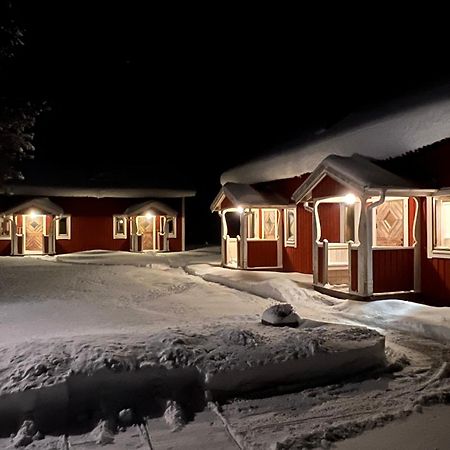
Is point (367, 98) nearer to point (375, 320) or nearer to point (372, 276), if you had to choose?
point (372, 276)

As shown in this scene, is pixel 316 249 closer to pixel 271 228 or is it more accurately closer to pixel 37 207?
pixel 271 228

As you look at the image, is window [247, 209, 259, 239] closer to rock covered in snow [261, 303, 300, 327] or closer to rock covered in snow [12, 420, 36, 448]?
rock covered in snow [261, 303, 300, 327]

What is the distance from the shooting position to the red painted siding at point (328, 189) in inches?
476

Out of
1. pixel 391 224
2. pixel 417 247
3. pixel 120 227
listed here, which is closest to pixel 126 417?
pixel 417 247

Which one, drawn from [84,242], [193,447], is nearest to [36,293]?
[193,447]

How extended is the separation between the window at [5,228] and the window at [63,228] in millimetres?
2470

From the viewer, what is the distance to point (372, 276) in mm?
11477

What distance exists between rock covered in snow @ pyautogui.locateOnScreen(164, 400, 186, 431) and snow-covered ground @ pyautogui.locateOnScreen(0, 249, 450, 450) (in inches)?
3.8

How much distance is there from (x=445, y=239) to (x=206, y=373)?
25.9ft

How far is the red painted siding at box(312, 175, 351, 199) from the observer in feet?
39.7

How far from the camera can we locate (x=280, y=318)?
771cm

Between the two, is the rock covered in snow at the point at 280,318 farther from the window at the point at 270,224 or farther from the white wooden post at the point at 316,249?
the window at the point at 270,224

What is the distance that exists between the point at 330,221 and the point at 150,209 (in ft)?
47.5

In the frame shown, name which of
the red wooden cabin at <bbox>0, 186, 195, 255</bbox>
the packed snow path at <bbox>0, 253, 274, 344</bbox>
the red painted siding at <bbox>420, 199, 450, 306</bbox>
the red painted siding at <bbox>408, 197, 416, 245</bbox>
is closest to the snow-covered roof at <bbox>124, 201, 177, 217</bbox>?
the red wooden cabin at <bbox>0, 186, 195, 255</bbox>
